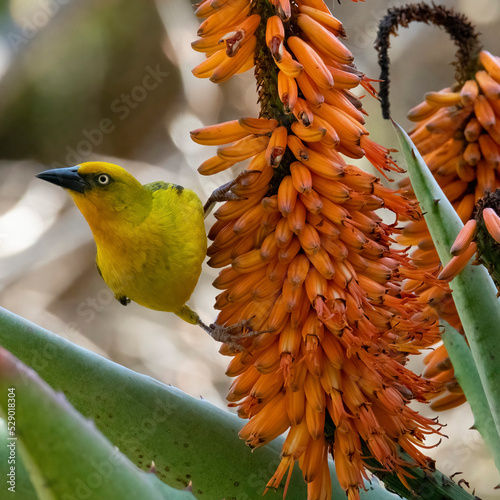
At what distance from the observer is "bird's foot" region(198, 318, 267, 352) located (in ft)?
3.01

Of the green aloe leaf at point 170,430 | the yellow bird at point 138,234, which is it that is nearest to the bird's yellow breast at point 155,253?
the yellow bird at point 138,234

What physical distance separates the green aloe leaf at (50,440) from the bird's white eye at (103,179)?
0.68 m

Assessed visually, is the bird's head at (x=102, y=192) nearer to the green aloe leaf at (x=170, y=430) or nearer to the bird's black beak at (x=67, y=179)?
the bird's black beak at (x=67, y=179)

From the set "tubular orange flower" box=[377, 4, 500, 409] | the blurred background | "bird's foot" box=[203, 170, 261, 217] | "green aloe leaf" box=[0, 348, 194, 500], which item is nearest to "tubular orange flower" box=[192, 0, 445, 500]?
"bird's foot" box=[203, 170, 261, 217]

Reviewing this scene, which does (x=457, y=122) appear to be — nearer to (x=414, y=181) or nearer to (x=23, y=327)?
(x=414, y=181)

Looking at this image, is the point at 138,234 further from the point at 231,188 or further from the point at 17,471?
the point at 17,471

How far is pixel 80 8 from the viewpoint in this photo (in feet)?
8.02

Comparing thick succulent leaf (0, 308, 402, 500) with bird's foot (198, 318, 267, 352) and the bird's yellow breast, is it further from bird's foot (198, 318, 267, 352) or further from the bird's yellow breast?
the bird's yellow breast

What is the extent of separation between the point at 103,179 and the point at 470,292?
64 cm

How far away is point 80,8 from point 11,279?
1.07m

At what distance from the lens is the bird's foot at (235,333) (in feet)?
3.01

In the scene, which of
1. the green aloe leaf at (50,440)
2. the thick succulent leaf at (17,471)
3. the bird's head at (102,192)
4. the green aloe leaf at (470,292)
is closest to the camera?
the green aloe leaf at (50,440)

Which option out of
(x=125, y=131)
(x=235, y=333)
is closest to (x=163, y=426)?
(x=235, y=333)

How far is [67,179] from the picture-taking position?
1.11 meters
